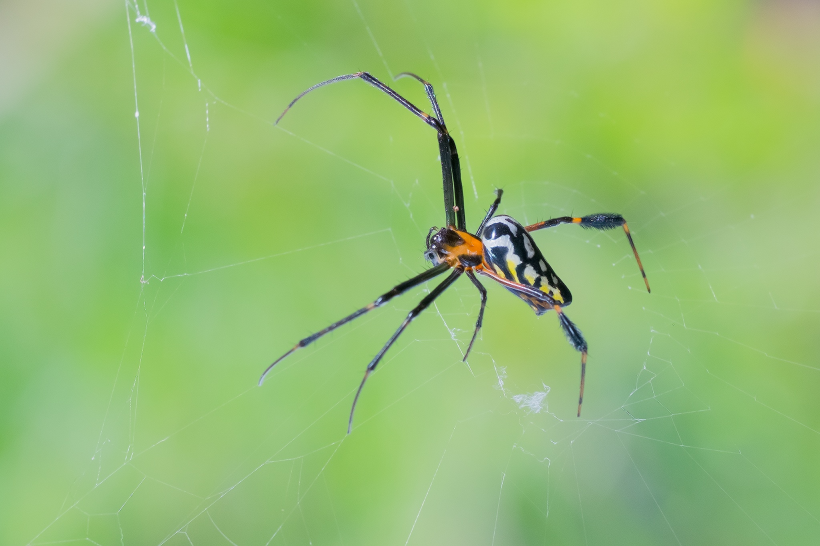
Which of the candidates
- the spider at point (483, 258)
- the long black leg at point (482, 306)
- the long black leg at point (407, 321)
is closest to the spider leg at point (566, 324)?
the spider at point (483, 258)

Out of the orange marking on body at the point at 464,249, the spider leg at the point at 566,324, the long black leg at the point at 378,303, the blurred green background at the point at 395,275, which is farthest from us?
the orange marking on body at the point at 464,249

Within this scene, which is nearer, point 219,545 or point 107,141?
point 219,545

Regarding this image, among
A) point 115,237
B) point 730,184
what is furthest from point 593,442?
point 115,237

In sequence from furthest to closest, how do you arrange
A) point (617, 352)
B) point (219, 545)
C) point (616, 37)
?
point (616, 37) → point (617, 352) → point (219, 545)

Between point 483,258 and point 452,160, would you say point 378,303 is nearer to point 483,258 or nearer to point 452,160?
point 483,258

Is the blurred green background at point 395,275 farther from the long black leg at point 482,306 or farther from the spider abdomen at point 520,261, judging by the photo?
the spider abdomen at point 520,261

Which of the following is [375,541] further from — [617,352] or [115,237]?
[115,237]
